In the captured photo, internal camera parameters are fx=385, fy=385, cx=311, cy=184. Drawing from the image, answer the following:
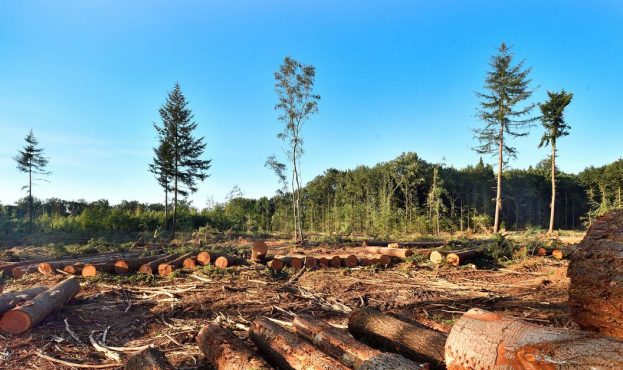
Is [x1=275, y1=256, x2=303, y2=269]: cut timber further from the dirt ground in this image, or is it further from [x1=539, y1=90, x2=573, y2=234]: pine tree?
[x1=539, y1=90, x2=573, y2=234]: pine tree

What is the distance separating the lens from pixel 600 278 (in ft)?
11.1

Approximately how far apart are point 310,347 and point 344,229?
73.6 feet

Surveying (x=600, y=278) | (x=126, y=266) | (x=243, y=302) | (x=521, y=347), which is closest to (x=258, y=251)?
(x=126, y=266)

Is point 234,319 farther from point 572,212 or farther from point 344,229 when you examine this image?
point 572,212

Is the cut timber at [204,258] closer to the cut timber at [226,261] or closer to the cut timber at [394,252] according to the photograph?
the cut timber at [226,261]

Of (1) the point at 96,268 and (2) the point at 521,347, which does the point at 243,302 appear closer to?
(1) the point at 96,268

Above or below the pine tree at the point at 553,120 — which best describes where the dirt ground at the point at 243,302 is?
below

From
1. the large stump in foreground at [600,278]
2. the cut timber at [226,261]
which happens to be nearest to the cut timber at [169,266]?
the cut timber at [226,261]

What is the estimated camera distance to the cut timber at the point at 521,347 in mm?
1967

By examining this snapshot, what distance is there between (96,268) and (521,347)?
997 centimetres

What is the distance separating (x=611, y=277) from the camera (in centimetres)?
330

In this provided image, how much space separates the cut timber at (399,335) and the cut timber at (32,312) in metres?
4.45

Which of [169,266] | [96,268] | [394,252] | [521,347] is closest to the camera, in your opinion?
[521,347]

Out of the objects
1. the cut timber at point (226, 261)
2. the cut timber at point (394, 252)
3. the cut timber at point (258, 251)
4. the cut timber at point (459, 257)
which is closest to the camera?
the cut timber at point (226, 261)
